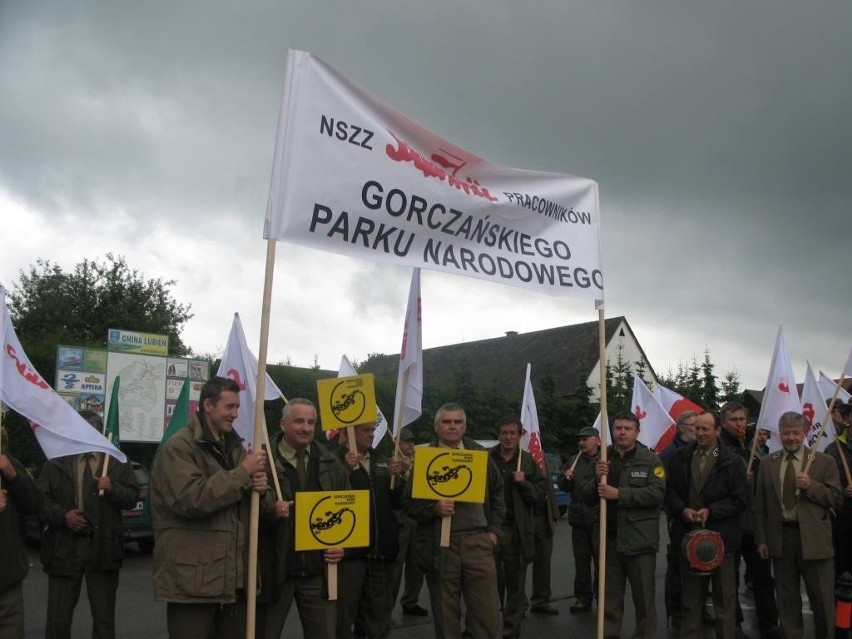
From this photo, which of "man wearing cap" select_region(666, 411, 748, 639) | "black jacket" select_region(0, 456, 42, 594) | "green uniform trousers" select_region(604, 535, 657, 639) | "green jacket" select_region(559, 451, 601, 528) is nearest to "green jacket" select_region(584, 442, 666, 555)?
"green uniform trousers" select_region(604, 535, 657, 639)

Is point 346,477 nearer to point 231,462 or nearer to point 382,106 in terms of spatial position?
point 231,462

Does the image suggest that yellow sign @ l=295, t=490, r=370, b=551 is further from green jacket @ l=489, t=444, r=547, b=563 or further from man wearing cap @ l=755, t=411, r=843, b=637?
man wearing cap @ l=755, t=411, r=843, b=637

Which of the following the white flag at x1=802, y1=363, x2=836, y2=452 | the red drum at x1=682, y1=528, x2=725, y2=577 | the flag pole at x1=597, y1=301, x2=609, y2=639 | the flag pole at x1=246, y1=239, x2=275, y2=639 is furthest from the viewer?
the white flag at x1=802, y1=363, x2=836, y2=452

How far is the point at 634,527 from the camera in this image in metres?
6.86

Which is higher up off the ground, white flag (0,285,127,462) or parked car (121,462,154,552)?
white flag (0,285,127,462)

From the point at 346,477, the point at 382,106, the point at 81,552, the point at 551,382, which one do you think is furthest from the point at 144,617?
the point at 551,382

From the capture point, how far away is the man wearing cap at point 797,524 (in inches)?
271

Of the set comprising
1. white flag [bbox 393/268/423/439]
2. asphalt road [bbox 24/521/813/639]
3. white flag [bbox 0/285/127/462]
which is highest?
white flag [bbox 393/268/423/439]

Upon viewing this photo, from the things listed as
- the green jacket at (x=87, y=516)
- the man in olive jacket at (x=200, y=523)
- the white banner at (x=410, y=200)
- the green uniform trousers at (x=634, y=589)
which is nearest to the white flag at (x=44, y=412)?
the green jacket at (x=87, y=516)

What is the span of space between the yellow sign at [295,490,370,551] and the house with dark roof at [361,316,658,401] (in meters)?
34.7

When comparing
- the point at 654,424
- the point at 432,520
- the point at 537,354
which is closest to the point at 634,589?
the point at 432,520

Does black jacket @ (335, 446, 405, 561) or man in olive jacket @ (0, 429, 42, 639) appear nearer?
man in olive jacket @ (0, 429, 42, 639)

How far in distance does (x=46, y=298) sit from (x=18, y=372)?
133 feet

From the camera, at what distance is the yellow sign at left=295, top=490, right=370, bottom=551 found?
503 cm
